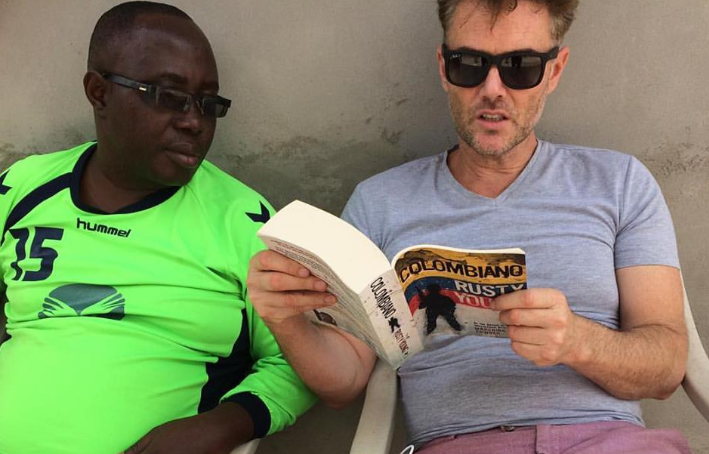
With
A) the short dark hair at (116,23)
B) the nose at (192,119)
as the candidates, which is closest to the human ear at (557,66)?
the nose at (192,119)

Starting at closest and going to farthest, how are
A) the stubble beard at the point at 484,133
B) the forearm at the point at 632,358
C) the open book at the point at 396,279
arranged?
the open book at the point at 396,279 → the forearm at the point at 632,358 → the stubble beard at the point at 484,133

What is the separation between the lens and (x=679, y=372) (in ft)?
6.03

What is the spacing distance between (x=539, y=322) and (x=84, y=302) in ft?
4.56

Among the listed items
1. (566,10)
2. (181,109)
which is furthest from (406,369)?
(566,10)

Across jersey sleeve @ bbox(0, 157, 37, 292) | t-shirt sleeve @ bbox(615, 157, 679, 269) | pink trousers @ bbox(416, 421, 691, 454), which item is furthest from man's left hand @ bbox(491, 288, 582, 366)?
jersey sleeve @ bbox(0, 157, 37, 292)

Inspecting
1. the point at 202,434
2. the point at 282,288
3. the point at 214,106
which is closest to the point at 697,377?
the point at 282,288

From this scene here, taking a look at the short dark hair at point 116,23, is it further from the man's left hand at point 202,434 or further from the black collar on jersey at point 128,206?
the man's left hand at point 202,434

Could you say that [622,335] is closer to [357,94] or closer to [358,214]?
[358,214]

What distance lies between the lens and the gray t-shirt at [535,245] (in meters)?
1.88

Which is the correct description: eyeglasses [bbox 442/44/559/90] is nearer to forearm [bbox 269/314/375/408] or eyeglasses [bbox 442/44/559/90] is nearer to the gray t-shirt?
the gray t-shirt

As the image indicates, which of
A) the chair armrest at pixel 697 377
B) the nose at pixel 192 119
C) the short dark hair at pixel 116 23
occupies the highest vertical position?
the short dark hair at pixel 116 23

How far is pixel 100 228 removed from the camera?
84.0 inches

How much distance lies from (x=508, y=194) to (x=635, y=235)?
0.39 metres

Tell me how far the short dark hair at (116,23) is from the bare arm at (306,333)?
99 cm
